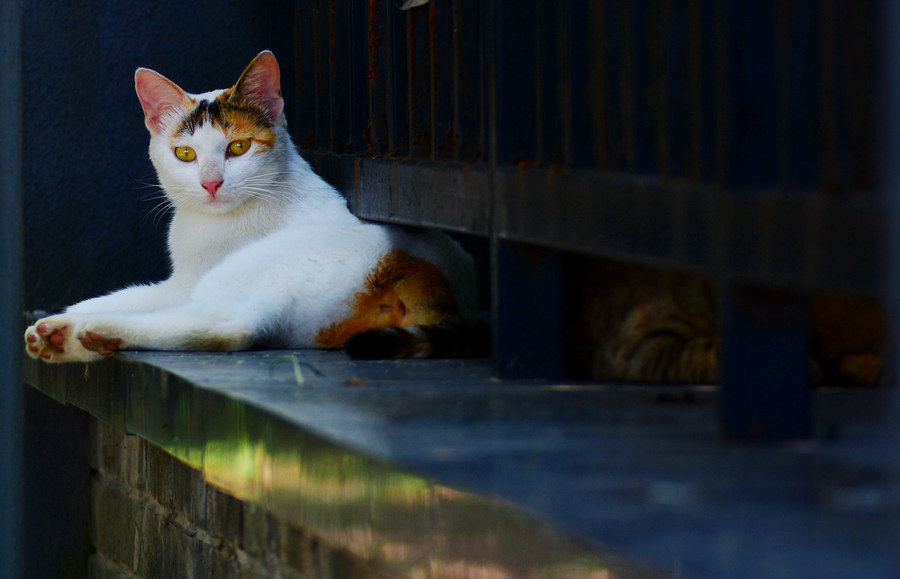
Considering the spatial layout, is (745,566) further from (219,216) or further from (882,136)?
(219,216)

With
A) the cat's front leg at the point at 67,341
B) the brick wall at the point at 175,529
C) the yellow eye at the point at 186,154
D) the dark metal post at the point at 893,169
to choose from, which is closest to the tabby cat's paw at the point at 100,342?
the cat's front leg at the point at 67,341

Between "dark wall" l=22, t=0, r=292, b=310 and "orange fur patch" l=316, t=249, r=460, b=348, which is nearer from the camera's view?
"orange fur patch" l=316, t=249, r=460, b=348

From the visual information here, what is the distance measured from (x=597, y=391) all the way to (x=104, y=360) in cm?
153

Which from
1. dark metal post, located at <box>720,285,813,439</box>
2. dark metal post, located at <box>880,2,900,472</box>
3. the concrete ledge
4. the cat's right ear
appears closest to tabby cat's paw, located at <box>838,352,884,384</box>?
the concrete ledge

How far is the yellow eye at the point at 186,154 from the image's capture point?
A: 3.75 metres

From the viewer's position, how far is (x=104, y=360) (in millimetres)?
3242

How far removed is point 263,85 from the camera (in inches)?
154

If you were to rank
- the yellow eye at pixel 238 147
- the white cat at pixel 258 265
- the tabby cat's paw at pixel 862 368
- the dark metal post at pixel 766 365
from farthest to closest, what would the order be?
the yellow eye at pixel 238 147 → the white cat at pixel 258 265 → the tabby cat's paw at pixel 862 368 → the dark metal post at pixel 766 365

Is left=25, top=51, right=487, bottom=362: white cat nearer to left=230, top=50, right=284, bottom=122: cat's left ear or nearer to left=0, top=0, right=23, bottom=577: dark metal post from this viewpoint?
left=230, top=50, right=284, bottom=122: cat's left ear

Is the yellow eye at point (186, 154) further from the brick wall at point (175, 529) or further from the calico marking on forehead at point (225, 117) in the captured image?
the brick wall at point (175, 529)

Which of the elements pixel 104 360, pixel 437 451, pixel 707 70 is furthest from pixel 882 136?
pixel 104 360

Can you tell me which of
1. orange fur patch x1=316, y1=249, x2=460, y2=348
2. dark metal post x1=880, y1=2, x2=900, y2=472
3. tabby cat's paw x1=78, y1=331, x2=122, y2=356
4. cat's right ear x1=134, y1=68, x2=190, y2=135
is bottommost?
tabby cat's paw x1=78, y1=331, x2=122, y2=356

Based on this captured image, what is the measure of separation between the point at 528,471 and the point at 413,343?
1.30m

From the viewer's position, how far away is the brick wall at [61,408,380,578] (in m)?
2.78
